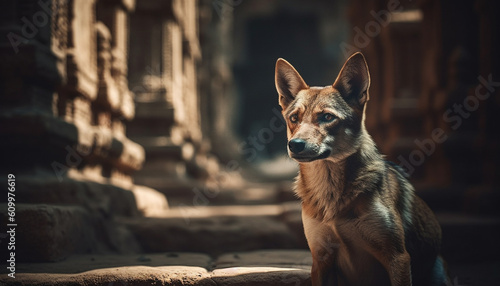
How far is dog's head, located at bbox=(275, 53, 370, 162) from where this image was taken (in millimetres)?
2287

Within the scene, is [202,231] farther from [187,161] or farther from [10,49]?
[187,161]

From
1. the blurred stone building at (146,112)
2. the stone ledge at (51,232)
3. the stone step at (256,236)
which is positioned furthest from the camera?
the stone step at (256,236)

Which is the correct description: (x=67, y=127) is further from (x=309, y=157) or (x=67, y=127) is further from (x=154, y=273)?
(x=309, y=157)

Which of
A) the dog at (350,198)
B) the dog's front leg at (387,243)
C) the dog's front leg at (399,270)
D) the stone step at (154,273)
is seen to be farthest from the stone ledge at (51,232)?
the dog's front leg at (399,270)

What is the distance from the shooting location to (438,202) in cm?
532

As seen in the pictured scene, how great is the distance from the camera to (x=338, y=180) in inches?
93.6

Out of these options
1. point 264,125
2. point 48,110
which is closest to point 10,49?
point 48,110

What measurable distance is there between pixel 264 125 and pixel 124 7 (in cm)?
2151

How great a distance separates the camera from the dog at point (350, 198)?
2.21m

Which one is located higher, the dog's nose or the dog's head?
the dog's head

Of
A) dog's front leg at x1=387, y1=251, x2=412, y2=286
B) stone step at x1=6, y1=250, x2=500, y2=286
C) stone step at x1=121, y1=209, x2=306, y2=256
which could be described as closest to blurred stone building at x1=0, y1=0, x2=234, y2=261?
stone step at x1=121, y1=209, x2=306, y2=256

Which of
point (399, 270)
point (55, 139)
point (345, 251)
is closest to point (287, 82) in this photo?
point (345, 251)

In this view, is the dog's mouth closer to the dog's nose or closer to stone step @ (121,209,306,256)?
the dog's nose

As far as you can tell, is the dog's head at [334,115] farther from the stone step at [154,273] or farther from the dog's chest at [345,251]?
the stone step at [154,273]
